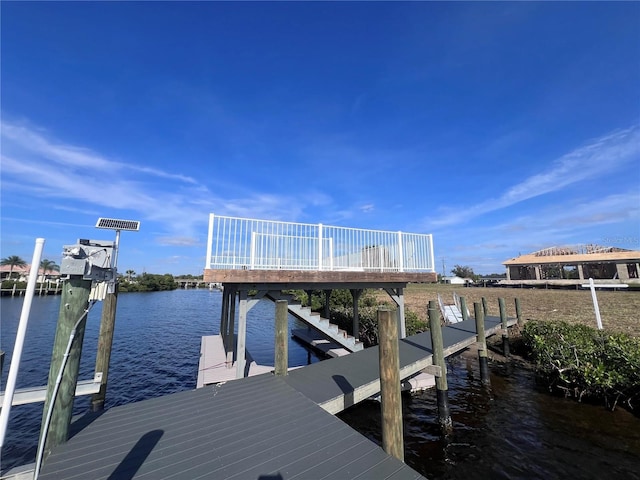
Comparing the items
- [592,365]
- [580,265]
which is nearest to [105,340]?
[592,365]

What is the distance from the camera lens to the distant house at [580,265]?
32037 millimetres

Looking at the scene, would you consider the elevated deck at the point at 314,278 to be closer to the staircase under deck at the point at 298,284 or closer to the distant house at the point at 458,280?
the staircase under deck at the point at 298,284

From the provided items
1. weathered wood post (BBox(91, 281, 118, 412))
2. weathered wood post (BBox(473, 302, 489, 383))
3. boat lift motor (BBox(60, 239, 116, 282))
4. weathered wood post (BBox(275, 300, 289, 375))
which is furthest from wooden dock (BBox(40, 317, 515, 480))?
weathered wood post (BBox(473, 302, 489, 383))

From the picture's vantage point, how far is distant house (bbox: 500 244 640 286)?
105ft

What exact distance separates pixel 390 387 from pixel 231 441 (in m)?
1.94

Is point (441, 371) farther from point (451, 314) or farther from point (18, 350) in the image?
point (451, 314)

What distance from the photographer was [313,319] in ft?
26.9

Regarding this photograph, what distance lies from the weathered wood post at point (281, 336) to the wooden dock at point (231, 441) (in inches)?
18.9

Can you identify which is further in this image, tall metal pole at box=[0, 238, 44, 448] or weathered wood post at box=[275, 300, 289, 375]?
weathered wood post at box=[275, 300, 289, 375]

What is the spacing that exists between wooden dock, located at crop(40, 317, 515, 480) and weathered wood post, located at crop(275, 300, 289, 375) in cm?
48

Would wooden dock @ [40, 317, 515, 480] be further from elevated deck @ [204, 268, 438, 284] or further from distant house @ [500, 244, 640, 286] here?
distant house @ [500, 244, 640, 286]

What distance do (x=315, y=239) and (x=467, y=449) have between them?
5981 millimetres

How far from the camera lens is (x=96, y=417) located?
137 inches

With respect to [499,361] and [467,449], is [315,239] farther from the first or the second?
[499,361]
